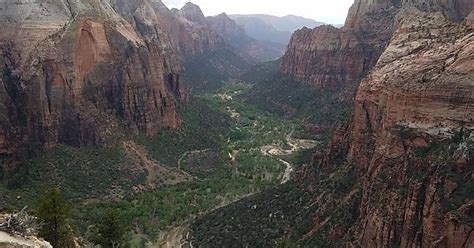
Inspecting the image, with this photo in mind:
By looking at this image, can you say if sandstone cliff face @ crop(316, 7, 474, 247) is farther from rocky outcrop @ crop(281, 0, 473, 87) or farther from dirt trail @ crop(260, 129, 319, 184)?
rocky outcrop @ crop(281, 0, 473, 87)

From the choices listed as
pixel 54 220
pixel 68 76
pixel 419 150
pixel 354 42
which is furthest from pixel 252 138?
pixel 54 220

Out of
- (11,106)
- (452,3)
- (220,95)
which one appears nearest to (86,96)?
Result: (11,106)

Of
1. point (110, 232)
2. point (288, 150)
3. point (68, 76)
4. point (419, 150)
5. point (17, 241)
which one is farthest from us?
point (288, 150)

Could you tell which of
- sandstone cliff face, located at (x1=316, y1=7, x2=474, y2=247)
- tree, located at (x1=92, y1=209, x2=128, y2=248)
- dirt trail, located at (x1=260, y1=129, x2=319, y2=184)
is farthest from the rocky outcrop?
tree, located at (x1=92, y1=209, x2=128, y2=248)

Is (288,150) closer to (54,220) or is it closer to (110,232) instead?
(110,232)

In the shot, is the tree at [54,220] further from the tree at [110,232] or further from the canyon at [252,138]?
the canyon at [252,138]

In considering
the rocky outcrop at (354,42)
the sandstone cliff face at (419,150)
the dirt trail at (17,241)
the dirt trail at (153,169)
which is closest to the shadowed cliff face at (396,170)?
the sandstone cliff face at (419,150)
